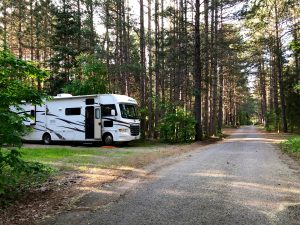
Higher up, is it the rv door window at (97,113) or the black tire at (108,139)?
the rv door window at (97,113)

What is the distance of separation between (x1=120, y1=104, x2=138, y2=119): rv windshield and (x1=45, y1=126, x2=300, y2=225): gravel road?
10.5 metres

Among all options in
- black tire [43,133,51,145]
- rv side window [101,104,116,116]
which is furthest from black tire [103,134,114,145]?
black tire [43,133,51,145]

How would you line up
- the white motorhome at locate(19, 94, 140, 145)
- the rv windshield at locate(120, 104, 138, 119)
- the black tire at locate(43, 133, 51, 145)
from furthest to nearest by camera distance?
the black tire at locate(43, 133, 51, 145) < the rv windshield at locate(120, 104, 138, 119) < the white motorhome at locate(19, 94, 140, 145)

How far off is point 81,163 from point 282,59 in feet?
92.1

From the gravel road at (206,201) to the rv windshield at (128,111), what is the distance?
10509mm

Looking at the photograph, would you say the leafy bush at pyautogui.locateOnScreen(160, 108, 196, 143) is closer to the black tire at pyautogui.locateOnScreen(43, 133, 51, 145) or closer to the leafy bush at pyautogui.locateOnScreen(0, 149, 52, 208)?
the black tire at pyautogui.locateOnScreen(43, 133, 51, 145)

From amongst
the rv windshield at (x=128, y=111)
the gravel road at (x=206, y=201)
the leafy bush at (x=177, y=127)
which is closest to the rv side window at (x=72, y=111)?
the rv windshield at (x=128, y=111)

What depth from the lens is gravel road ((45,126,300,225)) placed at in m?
5.29

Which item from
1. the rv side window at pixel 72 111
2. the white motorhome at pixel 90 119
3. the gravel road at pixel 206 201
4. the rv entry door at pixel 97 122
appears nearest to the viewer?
the gravel road at pixel 206 201

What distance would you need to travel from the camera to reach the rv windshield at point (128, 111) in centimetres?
1966

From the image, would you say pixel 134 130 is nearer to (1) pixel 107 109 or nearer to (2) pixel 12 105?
(1) pixel 107 109

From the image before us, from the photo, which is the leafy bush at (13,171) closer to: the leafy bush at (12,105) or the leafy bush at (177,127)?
the leafy bush at (12,105)

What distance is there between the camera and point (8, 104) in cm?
653

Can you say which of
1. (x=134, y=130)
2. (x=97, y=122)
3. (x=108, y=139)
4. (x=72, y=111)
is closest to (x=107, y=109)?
(x=97, y=122)
